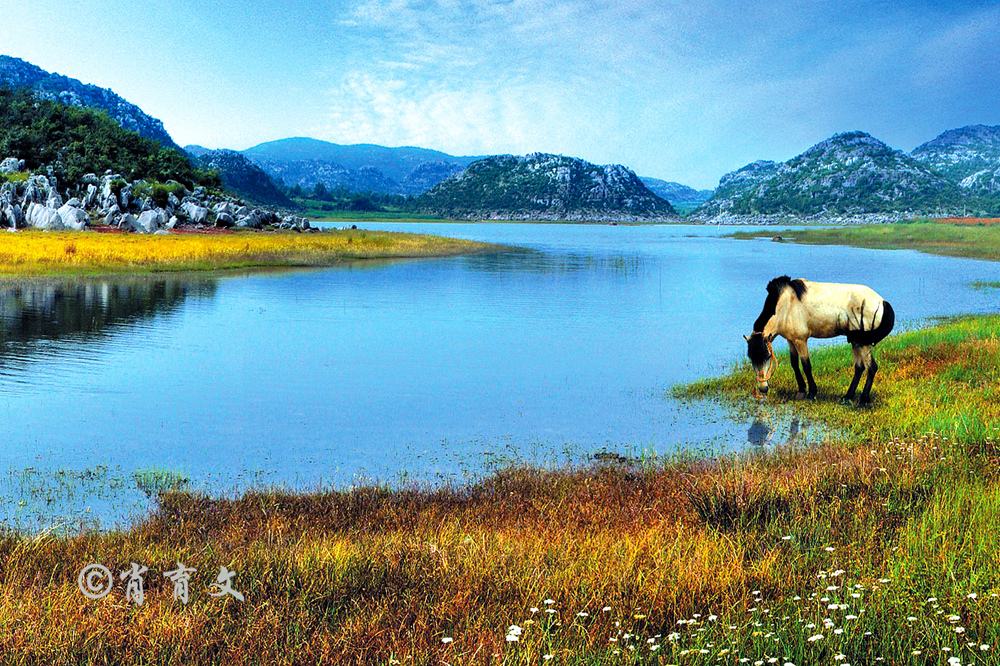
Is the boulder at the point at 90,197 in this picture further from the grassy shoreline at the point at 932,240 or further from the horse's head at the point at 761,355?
the grassy shoreline at the point at 932,240

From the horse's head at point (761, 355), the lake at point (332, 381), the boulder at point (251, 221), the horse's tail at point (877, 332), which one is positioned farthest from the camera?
the boulder at point (251, 221)

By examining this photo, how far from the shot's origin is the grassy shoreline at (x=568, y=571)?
5.41 m

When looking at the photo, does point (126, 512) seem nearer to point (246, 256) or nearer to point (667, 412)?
point (667, 412)

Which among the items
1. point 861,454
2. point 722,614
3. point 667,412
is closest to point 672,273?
point 667,412

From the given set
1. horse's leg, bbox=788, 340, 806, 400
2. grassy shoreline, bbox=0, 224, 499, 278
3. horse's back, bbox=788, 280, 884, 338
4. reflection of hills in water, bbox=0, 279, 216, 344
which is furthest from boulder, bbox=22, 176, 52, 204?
horse's back, bbox=788, 280, 884, 338

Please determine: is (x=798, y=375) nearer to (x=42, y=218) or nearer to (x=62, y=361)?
(x=62, y=361)

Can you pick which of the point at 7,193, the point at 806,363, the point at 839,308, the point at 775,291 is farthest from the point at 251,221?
the point at 839,308

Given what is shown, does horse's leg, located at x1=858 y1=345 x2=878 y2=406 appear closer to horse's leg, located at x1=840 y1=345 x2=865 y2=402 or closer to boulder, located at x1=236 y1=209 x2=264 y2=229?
horse's leg, located at x1=840 y1=345 x2=865 y2=402

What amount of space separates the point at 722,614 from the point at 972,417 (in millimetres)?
9597

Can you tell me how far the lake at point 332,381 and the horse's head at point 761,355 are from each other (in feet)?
4.93

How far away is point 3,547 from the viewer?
7711 mm

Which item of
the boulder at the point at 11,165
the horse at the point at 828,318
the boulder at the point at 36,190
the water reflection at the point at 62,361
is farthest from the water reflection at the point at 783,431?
the boulder at the point at 11,165

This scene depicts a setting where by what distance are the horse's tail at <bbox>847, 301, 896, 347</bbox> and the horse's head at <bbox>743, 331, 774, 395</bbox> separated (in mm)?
1711

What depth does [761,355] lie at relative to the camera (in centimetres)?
1702
